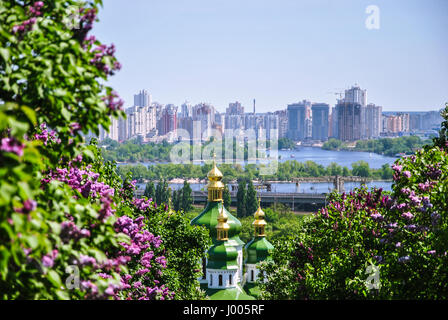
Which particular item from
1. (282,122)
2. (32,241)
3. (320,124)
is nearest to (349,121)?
(282,122)

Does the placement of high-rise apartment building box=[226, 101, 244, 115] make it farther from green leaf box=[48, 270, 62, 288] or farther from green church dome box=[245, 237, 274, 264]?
green leaf box=[48, 270, 62, 288]

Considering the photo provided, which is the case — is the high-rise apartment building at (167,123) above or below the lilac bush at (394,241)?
above

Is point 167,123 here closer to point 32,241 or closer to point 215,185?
point 215,185

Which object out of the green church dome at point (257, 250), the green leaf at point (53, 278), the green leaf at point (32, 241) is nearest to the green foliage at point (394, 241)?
the green leaf at point (53, 278)

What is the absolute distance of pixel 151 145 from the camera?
13600 cm

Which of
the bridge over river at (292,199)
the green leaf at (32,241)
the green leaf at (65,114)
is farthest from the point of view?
the bridge over river at (292,199)

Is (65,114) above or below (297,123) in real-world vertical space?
below

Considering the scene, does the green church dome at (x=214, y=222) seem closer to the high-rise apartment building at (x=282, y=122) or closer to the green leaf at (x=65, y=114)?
the green leaf at (x=65, y=114)

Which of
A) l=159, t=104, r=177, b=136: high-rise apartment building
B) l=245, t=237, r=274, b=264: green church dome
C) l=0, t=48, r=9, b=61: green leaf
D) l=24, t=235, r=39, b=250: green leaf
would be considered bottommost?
l=245, t=237, r=274, b=264: green church dome

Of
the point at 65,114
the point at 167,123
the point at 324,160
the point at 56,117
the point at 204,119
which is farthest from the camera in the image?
the point at 167,123

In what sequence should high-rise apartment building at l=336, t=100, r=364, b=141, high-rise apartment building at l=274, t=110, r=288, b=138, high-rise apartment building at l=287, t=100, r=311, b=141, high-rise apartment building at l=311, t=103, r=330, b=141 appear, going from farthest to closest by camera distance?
high-rise apartment building at l=287, t=100, r=311, b=141 → high-rise apartment building at l=311, t=103, r=330, b=141 → high-rise apartment building at l=274, t=110, r=288, b=138 → high-rise apartment building at l=336, t=100, r=364, b=141

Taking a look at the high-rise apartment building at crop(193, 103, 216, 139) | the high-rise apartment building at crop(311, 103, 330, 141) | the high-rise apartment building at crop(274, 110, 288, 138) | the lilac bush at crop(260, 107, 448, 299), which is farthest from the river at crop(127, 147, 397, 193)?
the lilac bush at crop(260, 107, 448, 299)
